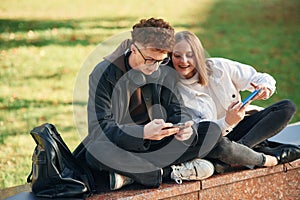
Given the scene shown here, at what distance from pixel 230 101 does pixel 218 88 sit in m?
0.10

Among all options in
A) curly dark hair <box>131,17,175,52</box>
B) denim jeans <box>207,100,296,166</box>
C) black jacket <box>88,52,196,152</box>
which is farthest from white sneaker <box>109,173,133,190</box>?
curly dark hair <box>131,17,175,52</box>

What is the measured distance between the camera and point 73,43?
895cm

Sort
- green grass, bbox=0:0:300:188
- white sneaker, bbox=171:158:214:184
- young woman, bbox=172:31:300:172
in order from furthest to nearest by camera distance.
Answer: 1. green grass, bbox=0:0:300:188
2. young woman, bbox=172:31:300:172
3. white sneaker, bbox=171:158:214:184

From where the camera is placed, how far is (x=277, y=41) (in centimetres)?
972

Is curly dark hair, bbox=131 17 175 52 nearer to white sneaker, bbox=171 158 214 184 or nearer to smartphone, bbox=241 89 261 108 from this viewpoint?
smartphone, bbox=241 89 261 108

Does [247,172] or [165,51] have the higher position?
[165,51]

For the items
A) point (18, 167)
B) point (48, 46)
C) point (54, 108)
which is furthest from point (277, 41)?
point (18, 167)

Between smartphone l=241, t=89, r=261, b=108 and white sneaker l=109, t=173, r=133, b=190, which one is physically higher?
smartphone l=241, t=89, r=261, b=108

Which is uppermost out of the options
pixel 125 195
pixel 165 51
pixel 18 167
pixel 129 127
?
pixel 165 51

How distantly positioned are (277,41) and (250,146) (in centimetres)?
615

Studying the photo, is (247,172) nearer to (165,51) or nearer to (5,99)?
(165,51)

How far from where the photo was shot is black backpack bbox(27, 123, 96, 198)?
3.23 m

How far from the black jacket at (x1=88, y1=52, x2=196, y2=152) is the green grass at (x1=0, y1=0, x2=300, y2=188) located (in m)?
1.67

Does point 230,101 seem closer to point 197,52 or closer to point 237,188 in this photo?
point 197,52
